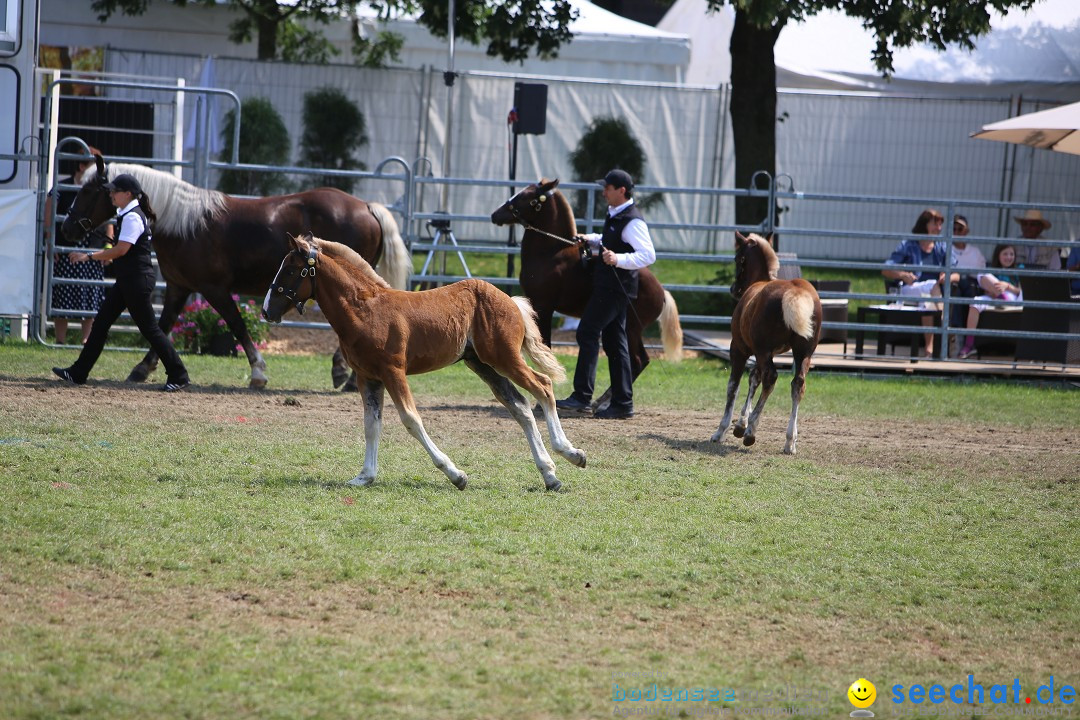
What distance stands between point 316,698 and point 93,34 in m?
20.4

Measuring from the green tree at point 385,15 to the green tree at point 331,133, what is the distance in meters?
1.23

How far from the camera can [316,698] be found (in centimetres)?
395

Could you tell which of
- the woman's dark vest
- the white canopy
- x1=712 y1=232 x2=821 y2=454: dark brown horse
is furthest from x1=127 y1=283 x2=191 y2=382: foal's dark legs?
the white canopy

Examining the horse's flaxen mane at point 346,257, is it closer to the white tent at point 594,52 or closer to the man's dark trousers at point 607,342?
the man's dark trousers at point 607,342

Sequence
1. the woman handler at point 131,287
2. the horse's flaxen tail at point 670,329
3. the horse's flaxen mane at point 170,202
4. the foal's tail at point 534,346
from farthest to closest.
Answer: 1. the horse's flaxen tail at point 670,329
2. the horse's flaxen mane at point 170,202
3. the woman handler at point 131,287
4. the foal's tail at point 534,346

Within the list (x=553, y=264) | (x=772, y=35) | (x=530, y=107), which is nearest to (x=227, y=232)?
(x=553, y=264)

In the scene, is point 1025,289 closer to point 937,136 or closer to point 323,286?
point 937,136

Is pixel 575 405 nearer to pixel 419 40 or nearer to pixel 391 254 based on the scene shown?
pixel 391 254

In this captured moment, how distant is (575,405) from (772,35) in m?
9.18

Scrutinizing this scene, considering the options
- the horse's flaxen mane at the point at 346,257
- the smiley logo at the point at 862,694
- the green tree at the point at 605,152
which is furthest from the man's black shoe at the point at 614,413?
the green tree at the point at 605,152

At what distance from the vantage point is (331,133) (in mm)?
20922

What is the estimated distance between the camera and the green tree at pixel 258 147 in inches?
794

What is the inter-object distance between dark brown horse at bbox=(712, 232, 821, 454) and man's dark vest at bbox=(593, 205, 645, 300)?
1003 mm

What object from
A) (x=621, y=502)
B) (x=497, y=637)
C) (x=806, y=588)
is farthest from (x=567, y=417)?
(x=497, y=637)
